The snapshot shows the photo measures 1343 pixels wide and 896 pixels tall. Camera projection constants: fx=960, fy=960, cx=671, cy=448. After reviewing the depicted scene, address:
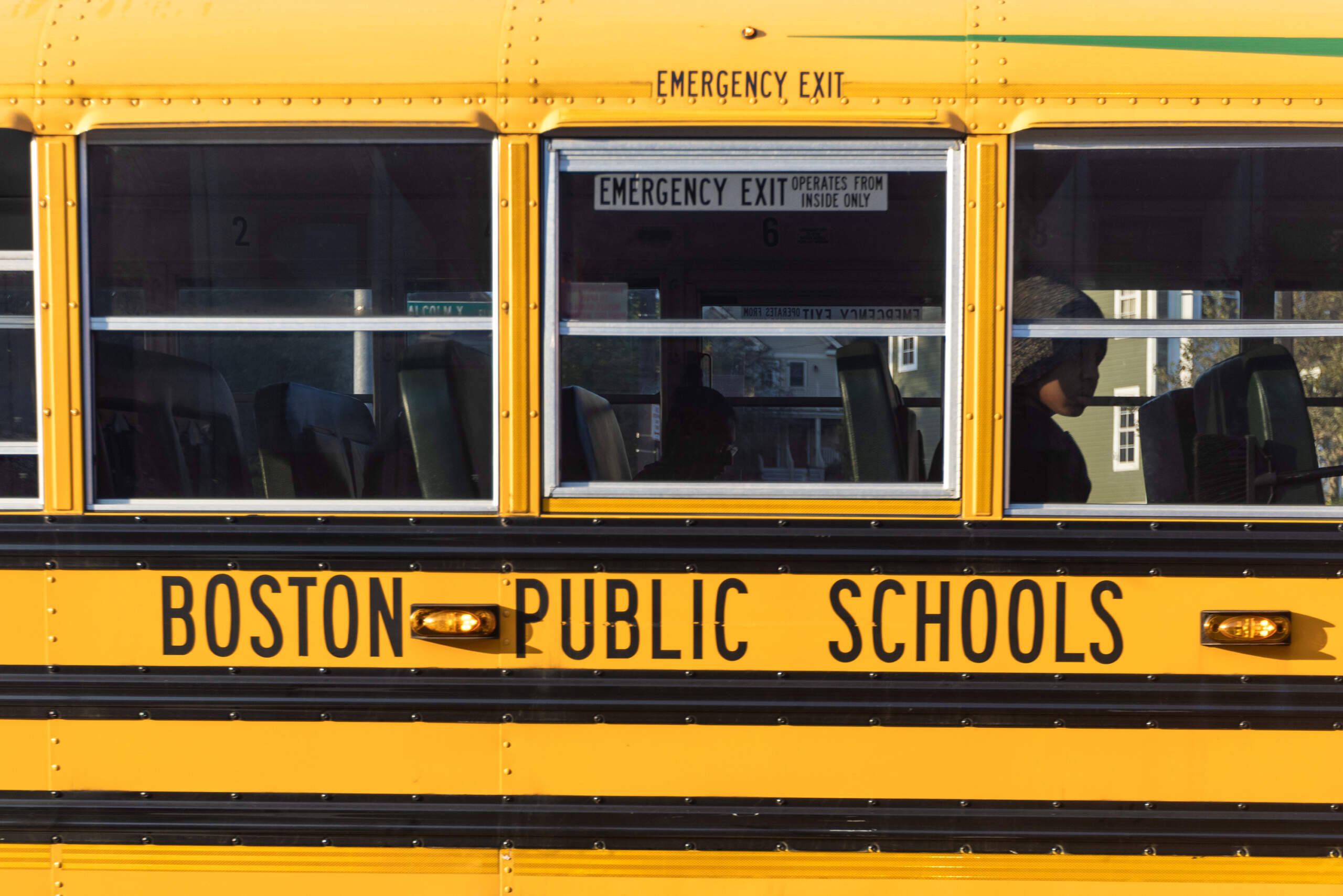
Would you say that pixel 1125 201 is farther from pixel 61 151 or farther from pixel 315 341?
pixel 61 151

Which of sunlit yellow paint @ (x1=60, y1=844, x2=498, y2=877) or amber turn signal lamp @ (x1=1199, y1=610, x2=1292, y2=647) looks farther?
sunlit yellow paint @ (x1=60, y1=844, x2=498, y2=877)

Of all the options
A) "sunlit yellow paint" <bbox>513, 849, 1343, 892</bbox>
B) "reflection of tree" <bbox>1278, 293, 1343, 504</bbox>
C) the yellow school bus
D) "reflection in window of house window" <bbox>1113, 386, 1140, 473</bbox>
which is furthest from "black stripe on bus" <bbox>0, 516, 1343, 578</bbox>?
"sunlit yellow paint" <bbox>513, 849, 1343, 892</bbox>

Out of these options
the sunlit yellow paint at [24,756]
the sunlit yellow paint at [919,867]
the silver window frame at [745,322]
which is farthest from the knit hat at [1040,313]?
the sunlit yellow paint at [24,756]

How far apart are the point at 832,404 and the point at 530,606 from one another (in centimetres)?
78

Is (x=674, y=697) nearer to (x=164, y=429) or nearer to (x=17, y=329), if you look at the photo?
(x=164, y=429)

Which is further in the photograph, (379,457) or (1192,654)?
(379,457)

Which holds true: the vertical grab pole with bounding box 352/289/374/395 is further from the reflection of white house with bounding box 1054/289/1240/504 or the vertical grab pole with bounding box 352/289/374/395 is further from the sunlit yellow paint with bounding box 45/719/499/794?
the reflection of white house with bounding box 1054/289/1240/504

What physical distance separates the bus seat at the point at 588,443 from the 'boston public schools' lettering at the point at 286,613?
0.47 m

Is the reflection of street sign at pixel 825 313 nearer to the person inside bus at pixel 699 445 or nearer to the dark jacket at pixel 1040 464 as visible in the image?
the person inside bus at pixel 699 445

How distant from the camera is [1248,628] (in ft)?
6.48

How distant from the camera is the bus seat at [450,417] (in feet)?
6.79

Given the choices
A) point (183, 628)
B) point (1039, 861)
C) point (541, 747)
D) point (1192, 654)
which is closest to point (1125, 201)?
point (1192, 654)

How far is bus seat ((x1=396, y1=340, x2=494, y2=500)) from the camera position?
6.79 feet

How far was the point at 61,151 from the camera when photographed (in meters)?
2.03
